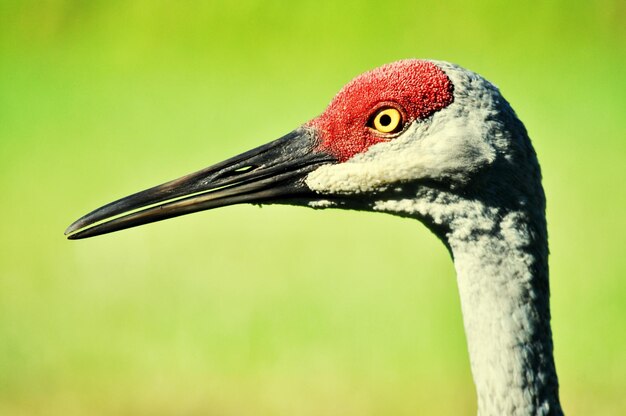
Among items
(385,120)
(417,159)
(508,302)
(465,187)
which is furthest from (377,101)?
(508,302)

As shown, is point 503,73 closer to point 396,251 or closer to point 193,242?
point 396,251

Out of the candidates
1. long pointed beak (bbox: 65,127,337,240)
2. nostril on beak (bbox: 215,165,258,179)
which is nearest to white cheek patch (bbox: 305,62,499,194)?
long pointed beak (bbox: 65,127,337,240)

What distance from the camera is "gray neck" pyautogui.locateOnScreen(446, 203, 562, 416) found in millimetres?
2191

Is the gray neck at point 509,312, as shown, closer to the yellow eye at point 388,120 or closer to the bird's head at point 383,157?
the bird's head at point 383,157

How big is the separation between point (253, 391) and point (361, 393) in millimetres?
702

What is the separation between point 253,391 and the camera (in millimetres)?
5266

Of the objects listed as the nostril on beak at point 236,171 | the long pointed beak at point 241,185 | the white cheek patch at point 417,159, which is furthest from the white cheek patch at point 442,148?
the nostril on beak at point 236,171

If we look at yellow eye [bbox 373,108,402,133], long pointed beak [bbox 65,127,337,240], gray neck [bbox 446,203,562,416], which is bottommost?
gray neck [bbox 446,203,562,416]

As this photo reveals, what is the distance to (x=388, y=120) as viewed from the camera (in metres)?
2.30

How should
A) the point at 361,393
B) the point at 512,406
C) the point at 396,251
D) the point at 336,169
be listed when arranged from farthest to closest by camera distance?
the point at 396,251
the point at 361,393
the point at 336,169
the point at 512,406

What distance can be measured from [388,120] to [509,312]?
2.05ft

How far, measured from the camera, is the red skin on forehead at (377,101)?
2.25 metres

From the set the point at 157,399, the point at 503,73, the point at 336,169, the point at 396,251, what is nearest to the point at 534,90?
the point at 503,73

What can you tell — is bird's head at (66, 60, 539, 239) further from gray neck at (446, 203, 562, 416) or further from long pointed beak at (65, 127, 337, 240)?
gray neck at (446, 203, 562, 416)
